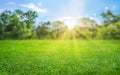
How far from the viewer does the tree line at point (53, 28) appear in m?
54.5

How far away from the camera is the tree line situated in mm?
54500

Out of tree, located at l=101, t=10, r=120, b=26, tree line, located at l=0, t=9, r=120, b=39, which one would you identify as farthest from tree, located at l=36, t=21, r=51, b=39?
tree, located at l=101, t=10, r=120, b=26

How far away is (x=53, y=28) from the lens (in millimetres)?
62188

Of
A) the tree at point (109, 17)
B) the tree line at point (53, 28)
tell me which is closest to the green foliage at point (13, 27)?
the tree line at point (53, 28)

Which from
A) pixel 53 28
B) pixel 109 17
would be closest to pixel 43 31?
pixel 53 28

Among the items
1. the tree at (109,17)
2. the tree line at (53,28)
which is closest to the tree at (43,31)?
the tree line at (53,28)

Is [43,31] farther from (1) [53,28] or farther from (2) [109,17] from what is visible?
(2) [109,17]

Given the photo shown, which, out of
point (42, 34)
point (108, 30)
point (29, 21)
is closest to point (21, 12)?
point (29, 21)

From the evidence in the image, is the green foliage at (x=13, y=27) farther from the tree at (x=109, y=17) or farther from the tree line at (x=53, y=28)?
the tree at (x=109, y=17)

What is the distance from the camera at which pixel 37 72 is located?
8750 millimetres

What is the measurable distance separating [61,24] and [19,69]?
54597 mm

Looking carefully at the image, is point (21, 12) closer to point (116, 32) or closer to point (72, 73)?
point (116, 32)

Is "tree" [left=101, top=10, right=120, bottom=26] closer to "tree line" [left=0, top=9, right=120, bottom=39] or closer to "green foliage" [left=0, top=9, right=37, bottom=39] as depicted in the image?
"tree line" [left=0, top=9, right=120, bottom=39]

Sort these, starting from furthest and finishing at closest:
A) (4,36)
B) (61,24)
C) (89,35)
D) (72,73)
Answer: (61,24), (89,35), (4,36), (72,73)
